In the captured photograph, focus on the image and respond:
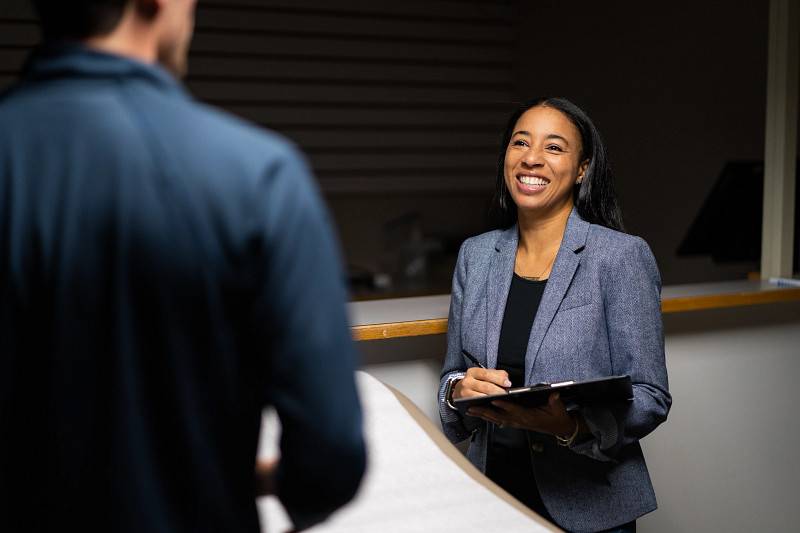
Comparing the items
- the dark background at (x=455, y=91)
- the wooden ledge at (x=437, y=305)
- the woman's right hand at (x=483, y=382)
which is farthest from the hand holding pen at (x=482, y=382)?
the dark background at (x=455, y=91)

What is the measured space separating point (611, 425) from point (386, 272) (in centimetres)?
488

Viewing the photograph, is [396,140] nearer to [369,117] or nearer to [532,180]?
[369,117]

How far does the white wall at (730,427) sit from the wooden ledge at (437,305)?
0.30 ft

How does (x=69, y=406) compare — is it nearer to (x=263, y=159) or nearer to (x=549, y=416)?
(x=263, y=159)

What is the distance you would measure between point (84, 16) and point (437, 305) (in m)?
1.98

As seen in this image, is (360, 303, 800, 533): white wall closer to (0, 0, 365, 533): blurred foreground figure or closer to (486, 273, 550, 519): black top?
(486, 273, 550, 519): black top

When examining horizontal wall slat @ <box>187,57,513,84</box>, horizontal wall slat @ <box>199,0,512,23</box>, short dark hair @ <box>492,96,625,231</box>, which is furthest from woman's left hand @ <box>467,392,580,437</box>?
horizontal wall slat @ <box>199,0,512,23</box>

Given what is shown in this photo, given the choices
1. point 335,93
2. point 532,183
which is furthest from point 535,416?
point 335,93

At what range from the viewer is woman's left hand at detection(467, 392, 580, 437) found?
170 centimetres

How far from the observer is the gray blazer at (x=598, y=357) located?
6.04 ft

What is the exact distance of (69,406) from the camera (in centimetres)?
70

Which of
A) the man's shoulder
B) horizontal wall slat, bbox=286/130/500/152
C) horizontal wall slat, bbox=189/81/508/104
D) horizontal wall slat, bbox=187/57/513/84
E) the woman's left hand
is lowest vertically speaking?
the woman's left hand

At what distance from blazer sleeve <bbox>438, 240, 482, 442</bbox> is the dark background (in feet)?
11.4

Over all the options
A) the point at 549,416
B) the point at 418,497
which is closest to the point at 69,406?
the point at 418,497
